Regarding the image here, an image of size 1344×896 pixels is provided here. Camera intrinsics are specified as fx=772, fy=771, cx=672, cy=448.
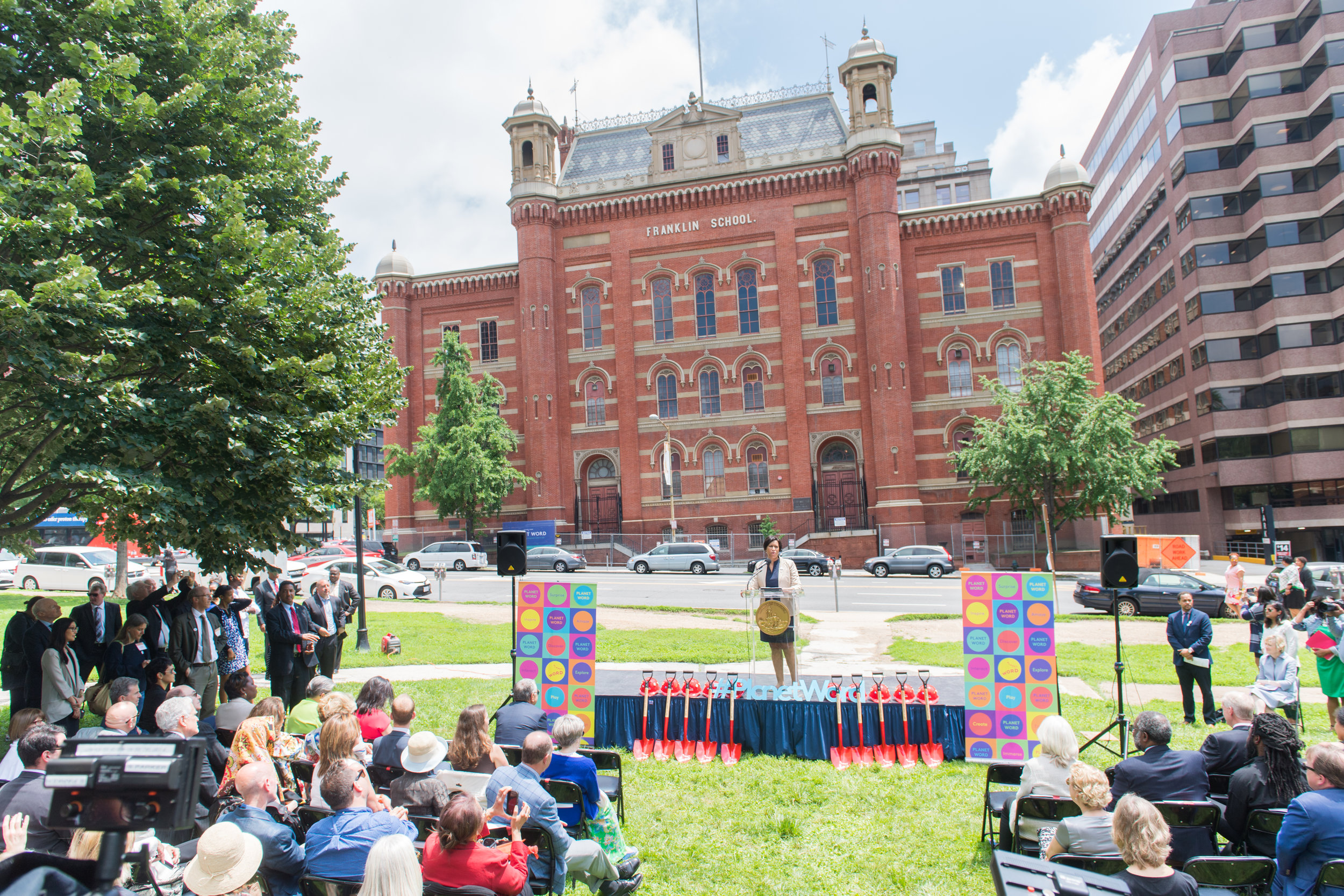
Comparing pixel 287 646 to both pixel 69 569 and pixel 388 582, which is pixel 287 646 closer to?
pixel 388 582

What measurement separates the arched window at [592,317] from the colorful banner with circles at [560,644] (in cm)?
3354

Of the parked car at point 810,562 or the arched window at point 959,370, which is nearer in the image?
the parked car at point 810,562

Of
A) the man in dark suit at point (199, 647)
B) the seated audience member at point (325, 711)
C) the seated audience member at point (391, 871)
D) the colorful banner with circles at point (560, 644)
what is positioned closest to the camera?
the seated audience member at point (391, 871)

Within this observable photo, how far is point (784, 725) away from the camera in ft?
29.6

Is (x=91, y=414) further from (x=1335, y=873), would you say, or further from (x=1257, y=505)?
(x=1257, y=505)

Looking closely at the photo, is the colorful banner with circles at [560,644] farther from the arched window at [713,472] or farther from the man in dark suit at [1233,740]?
the arched window at [713,472]

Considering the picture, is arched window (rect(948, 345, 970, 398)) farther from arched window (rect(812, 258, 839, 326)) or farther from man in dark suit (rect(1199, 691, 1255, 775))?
man in dark suit (rect(1199, 691, 1255, 775))

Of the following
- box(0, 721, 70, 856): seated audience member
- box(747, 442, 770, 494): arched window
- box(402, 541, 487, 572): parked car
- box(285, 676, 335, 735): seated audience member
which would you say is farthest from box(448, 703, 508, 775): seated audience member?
box(747, 442, 770, 494): arched window

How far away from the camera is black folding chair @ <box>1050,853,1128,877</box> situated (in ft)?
15.1

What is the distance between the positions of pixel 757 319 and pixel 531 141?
620 inches

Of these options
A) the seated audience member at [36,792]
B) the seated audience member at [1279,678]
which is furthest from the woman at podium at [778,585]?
the seated audience member at [36,792]

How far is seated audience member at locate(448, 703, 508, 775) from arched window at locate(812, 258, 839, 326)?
3611 cm

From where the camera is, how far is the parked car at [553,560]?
118 ft

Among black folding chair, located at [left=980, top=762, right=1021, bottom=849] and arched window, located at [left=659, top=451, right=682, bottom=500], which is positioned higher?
arched window, located at [left=659, top=451, right=682, bottom=500]
